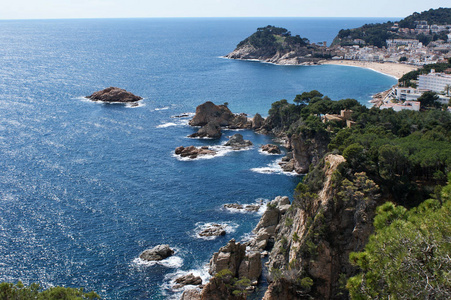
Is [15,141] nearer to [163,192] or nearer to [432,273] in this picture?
[163,192]

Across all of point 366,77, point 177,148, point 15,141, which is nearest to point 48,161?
point 15,141

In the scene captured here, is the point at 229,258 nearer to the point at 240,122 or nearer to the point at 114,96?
the point at 240,122

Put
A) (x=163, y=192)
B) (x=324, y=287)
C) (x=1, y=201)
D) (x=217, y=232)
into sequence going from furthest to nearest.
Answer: (x=163, y=192) → (x=1, y=201) → (x=217, y=232) → (x=324, y=287)

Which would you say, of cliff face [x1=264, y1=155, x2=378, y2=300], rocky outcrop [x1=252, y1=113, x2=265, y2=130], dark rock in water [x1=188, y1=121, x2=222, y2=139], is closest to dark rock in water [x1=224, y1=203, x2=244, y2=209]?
cliff face [x1=264, y1=155, x2=378, y2=300]

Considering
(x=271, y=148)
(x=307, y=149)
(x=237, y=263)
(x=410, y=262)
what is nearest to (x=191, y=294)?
(x=237, y=263)

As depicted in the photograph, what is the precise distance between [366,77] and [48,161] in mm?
142075

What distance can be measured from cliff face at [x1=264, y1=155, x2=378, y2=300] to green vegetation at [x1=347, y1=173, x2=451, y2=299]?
2091cm

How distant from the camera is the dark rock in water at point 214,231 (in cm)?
6031

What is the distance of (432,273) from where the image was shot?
18953 mm

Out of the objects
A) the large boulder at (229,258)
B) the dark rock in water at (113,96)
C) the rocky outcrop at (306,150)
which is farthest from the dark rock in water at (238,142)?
the dark rock in water at (113,96)

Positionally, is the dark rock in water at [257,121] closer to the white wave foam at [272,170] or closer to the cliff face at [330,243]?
the white wave foam at [272,170]

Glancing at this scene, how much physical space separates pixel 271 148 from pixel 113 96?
67383mm

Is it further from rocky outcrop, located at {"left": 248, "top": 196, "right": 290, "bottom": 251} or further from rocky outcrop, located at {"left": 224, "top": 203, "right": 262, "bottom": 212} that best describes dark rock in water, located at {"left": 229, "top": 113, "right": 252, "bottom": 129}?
rocky outcrop, located at {"left": 248, "top": 196, "right": 290, "bottom": 251}

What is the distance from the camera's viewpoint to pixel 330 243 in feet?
151
